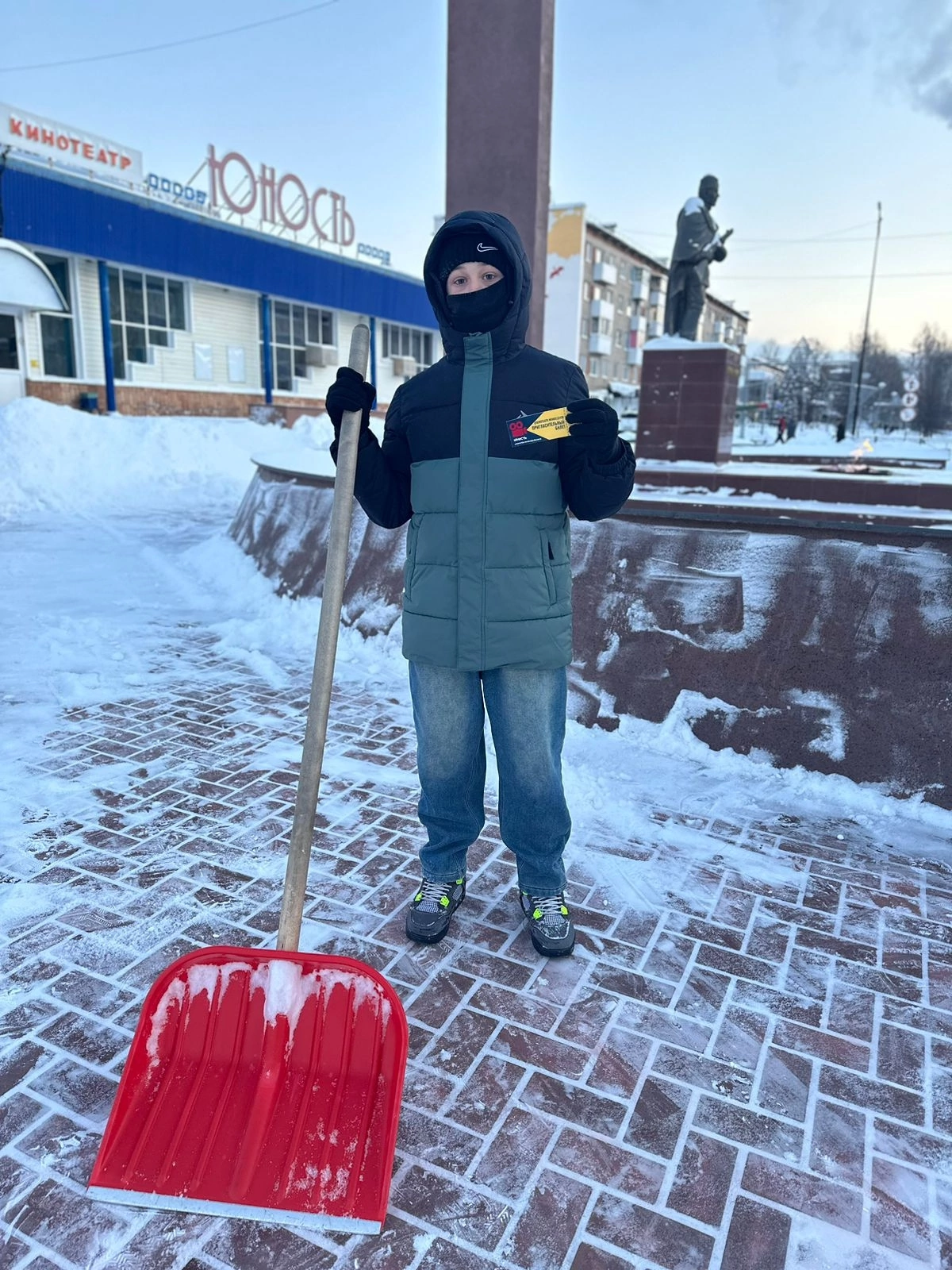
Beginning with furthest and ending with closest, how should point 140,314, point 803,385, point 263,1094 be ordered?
point 803,385 → point 140,314 → point 263,1094

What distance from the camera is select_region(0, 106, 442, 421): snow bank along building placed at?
16.4m

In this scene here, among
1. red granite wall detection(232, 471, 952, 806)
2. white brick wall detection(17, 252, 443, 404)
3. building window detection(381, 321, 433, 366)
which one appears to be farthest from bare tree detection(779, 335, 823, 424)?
red granite wall detection(232, 471, 952, 806)

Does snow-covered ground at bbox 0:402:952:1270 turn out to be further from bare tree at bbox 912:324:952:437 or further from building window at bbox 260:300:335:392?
bare tree at bbox 912:324:952:437

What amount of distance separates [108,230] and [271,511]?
47.1 ft

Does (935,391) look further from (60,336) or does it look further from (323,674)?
(323,674)

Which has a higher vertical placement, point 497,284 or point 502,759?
point 497,284

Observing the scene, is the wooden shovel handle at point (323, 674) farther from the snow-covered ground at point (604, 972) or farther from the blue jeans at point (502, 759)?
the snow-covered ground at point (604, 972)

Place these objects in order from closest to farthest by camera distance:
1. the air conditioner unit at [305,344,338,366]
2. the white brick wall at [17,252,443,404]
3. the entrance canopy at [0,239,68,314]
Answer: the entrance canopy at [0,239,68,314], the white brick wall at [17,252,443,404], the air conditioner unit at [305,344,338,366]

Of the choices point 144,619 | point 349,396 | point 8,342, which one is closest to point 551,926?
point 349,396

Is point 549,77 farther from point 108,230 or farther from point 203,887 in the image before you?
point 108,230

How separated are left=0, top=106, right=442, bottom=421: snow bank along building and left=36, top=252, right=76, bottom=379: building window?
0.08ft

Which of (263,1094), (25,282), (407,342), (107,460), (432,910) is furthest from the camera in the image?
(407,342)

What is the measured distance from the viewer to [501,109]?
263 inches

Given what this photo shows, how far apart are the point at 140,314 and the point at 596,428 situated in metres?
20.1
